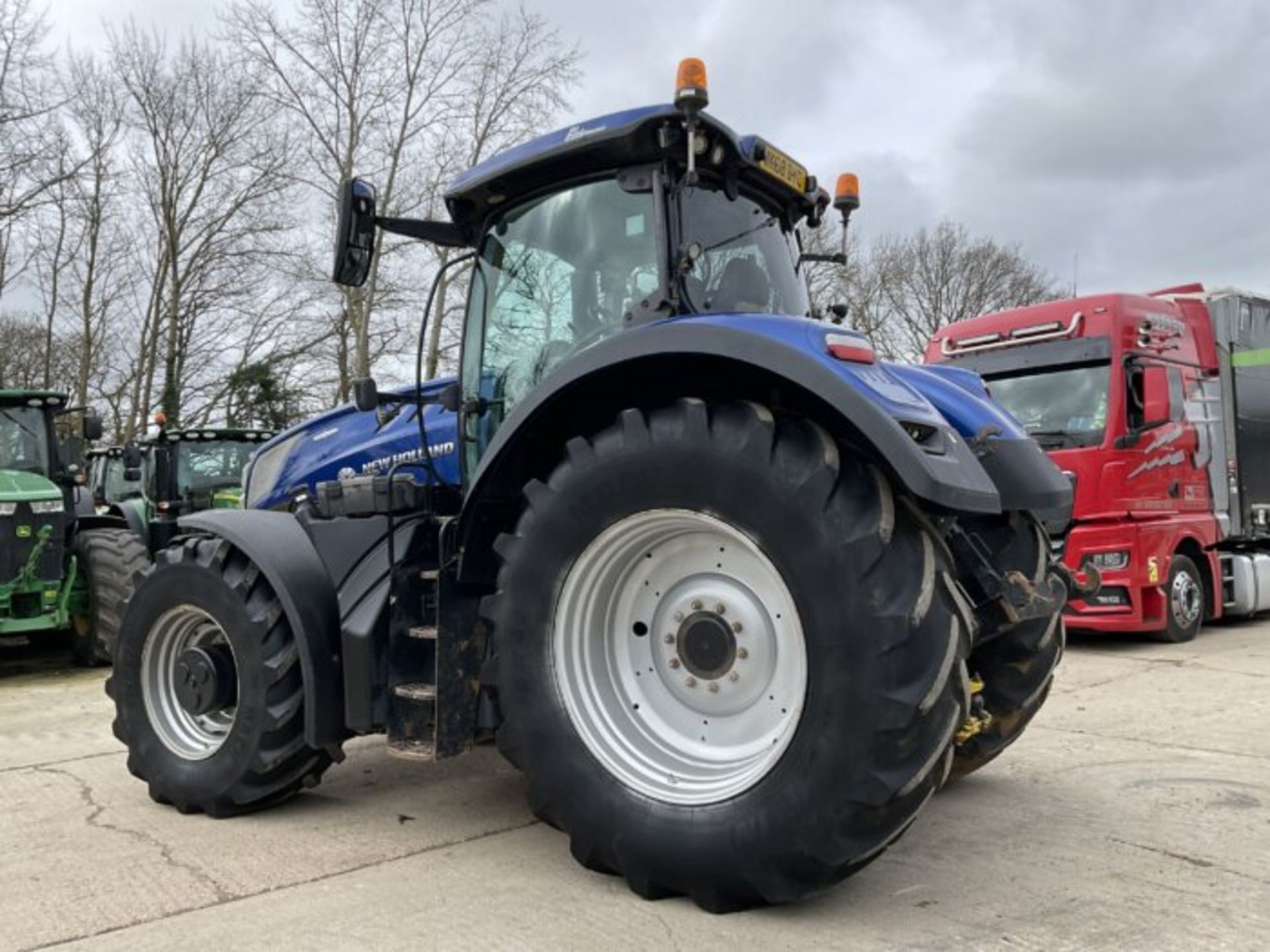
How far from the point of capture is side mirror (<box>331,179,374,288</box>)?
3.85 meters

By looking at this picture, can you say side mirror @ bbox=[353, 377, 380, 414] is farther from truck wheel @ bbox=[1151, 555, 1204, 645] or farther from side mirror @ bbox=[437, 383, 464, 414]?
truck wheel @ bbox=[1151, 555, 1204, 645]

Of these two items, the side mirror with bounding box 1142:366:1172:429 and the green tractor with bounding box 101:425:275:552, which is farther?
the green tractor with bounding box 101:425:275:552

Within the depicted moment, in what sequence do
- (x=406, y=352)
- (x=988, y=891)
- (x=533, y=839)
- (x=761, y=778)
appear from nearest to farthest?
(x=761, y=778)
(x=988, y=891)
(x=533, y=839)
(x=406, y=352)

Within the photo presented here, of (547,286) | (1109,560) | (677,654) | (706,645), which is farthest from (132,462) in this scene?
(1109,560)

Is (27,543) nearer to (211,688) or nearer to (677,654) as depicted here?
(211,688)

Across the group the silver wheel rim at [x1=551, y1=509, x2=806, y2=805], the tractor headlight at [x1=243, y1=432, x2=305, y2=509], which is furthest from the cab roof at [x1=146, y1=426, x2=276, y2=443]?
the silver wheel rim at [x1=551, y1=509, x2=806, y2=805]

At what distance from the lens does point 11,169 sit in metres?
19.0

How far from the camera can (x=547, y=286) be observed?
3.87 metres

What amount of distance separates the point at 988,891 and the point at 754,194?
8.36 feet

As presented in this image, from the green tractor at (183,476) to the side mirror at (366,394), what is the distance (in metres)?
8.77

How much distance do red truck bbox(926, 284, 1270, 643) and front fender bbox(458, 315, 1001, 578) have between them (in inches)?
216

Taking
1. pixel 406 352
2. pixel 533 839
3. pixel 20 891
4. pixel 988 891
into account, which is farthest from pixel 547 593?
pixel 406 352

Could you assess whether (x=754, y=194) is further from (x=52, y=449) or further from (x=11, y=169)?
(x=11, y=169)

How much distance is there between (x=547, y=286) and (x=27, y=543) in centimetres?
632
